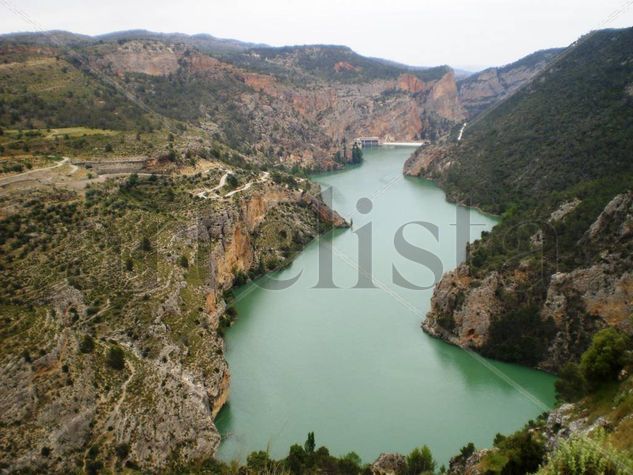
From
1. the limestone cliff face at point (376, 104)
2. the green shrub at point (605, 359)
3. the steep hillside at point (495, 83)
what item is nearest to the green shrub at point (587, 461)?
the green shrub at point (605, 359)

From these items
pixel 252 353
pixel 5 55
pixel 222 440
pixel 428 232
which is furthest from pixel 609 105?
pixel 5 55

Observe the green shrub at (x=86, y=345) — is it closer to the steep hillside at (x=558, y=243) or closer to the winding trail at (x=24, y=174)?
the winding trail at (x=24, y=174)

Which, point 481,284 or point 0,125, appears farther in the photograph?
point 0,125

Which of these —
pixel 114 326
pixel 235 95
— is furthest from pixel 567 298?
pixel 235 95

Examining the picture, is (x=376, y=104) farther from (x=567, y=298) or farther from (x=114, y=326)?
(x=114, y=326)

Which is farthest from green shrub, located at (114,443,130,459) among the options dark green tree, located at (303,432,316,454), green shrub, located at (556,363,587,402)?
green shrub, located at (556,363,587,402)

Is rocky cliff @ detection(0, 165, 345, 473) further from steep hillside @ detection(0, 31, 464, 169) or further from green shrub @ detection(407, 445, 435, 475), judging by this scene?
steep hillside @ detection(0, 31, 464, 169)

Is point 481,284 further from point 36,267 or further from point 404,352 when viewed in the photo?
point 36,267
